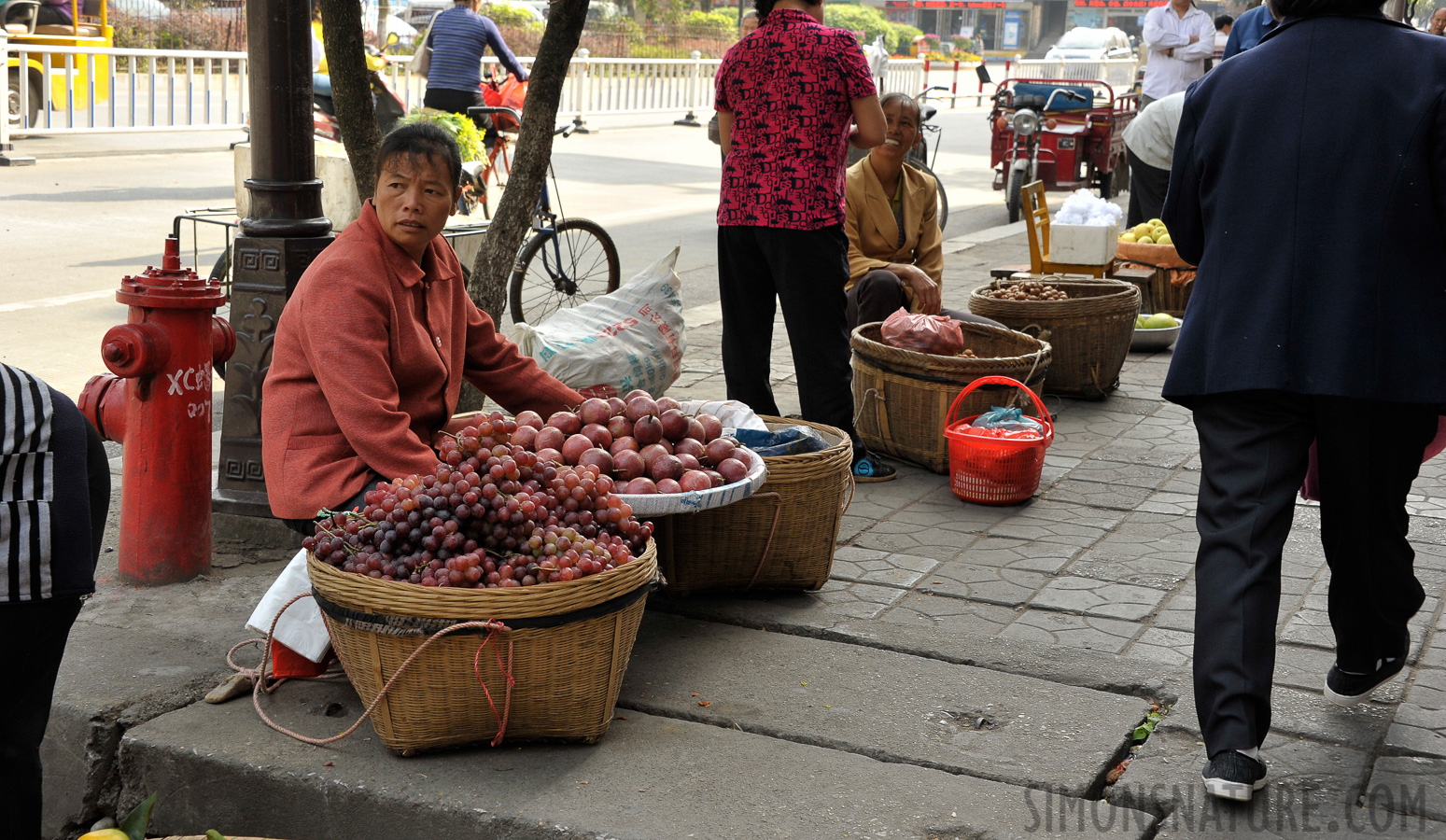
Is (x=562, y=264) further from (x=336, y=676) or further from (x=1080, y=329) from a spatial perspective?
(x=336, y=676)

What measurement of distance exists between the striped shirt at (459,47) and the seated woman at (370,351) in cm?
827

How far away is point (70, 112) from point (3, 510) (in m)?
15.7

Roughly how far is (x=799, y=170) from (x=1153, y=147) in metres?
4.81

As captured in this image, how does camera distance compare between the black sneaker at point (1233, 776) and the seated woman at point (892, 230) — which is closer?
the black sneaker at point (1233, 776)

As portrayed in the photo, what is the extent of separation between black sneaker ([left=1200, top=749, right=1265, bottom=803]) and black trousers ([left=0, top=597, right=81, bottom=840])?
217 centimetres

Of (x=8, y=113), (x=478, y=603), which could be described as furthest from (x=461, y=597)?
(x=8, y=113)

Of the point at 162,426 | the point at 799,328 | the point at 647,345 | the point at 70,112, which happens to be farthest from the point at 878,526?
the point at 70,112

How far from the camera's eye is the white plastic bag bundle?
7492mm

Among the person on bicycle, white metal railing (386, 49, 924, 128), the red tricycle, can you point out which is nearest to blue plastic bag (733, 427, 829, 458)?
the person on bicycle

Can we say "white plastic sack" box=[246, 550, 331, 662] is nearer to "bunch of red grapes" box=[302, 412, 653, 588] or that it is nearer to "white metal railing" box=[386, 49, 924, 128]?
"bunch of red grapes" box=[302, 412, 653, 588]

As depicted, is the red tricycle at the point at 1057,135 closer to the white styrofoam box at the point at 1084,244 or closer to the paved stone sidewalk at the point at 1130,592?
the white styrofoam box at the point at 1084,244

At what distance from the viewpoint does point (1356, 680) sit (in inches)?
116

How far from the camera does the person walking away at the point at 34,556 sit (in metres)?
2.24

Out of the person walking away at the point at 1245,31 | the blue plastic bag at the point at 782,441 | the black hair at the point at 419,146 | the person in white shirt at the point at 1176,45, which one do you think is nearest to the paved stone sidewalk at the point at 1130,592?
the blue plastic bag at the point at 782,441
